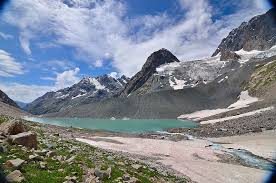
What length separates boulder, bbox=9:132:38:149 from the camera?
55.2ft

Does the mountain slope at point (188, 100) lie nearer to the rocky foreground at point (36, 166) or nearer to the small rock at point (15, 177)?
the rocky foreground at point (36, 166)

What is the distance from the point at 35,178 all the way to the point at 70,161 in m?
3.96

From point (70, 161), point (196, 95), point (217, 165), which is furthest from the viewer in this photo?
point (196, 95)

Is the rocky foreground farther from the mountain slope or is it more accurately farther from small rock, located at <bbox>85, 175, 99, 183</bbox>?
the mountain slope

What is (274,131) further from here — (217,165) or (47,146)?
(47,146)

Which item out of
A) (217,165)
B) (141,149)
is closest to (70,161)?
(217,165)

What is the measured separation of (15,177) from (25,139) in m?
5.58

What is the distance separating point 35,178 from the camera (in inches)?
490

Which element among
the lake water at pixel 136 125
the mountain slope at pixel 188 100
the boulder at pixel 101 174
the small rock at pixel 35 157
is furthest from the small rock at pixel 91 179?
the mountain slope at pixel 188 100

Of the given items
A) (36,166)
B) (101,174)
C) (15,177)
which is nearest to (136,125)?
(101,174)

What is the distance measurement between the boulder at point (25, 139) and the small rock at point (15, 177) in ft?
15.8

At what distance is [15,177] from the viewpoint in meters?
11.9

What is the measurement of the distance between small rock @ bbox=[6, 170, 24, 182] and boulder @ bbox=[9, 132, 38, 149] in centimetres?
482

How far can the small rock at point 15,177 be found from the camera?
1178cm
